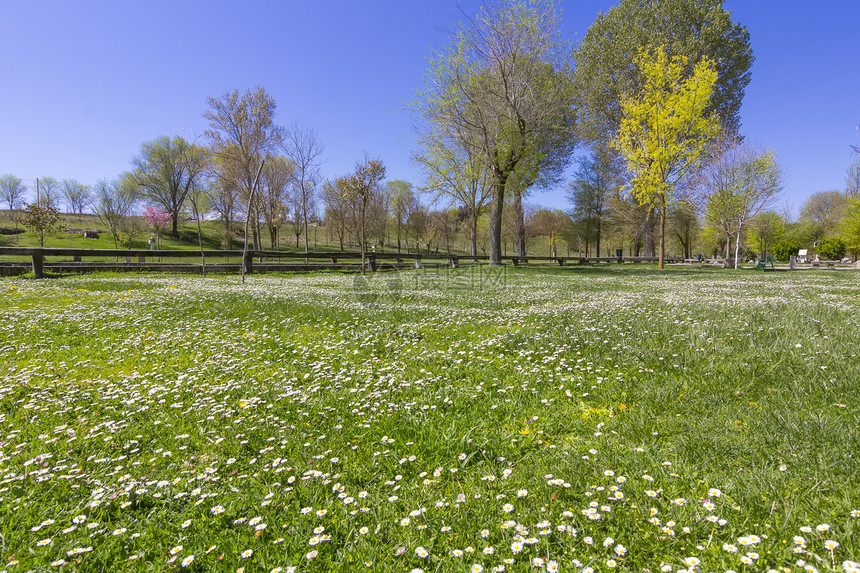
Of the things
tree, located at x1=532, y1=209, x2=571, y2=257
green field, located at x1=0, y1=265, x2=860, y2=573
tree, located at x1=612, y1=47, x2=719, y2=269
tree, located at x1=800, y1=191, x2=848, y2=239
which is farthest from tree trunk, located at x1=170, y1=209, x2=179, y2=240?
tree, located at x1=800, y1=191, x2=848, y2=239

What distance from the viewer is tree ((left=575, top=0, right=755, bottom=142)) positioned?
1143 inches

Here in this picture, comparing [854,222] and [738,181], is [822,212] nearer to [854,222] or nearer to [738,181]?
[854,222]

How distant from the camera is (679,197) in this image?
30922mm

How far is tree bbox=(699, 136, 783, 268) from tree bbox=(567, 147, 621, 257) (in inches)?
585

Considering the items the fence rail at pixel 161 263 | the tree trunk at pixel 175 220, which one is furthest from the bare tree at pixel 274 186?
the tree trunk at pixel 175 220

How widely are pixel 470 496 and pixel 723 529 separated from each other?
135 centimetres

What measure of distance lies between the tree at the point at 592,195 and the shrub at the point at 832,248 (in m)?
26.2

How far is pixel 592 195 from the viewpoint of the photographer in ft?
161

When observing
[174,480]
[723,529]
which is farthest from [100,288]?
[723,529]

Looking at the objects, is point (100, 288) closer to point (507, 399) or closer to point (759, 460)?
point (507, 399)

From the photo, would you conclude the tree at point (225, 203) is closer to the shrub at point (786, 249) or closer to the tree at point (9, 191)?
the tree at point (9, 191)

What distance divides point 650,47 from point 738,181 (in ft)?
40.5

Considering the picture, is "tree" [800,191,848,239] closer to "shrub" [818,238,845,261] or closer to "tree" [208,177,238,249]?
"shrub" [818,238,845,261]

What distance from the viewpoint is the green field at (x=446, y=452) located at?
1.88m
